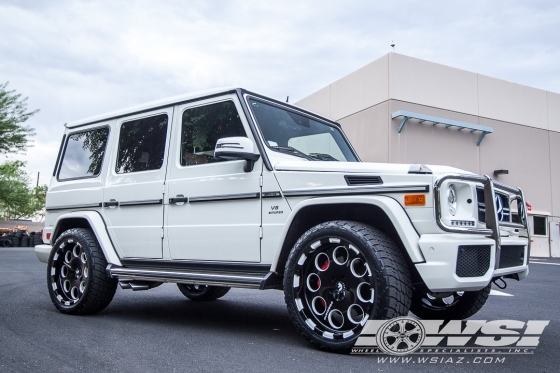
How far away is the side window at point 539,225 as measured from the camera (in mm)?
32469

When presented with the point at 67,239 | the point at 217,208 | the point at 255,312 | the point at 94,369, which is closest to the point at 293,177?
the point at 217,208

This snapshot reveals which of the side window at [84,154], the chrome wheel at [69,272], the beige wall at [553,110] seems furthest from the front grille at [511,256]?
the beige wall at [553,110]

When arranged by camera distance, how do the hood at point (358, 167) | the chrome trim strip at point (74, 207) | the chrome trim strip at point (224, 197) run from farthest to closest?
the chrome trim strip at point (74, 207), the chrome trim strip at point (224, 197), the hood at point (358, 167)

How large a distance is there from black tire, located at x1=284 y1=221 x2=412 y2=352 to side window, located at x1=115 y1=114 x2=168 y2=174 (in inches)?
84.3

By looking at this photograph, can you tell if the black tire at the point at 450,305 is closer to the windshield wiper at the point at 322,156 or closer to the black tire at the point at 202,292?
the windshield wiper at the point at 322,156

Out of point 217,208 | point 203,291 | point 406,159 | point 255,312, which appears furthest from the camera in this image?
point 406,159

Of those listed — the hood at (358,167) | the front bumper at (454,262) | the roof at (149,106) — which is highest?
the roof at (149,106)

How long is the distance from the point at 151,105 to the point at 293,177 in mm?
2182

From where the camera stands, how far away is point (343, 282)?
3.90 m

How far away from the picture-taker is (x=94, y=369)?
11.2ft

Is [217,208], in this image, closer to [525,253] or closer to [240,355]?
[240,355]

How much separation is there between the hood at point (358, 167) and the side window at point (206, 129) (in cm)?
62

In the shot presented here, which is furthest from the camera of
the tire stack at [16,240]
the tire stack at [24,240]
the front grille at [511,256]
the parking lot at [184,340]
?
the tire stack at [24,240]

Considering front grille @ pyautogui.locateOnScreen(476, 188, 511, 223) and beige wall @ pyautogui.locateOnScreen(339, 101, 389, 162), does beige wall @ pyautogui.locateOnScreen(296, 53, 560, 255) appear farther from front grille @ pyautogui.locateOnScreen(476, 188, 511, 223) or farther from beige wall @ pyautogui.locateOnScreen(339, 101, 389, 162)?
front grille @ pyautogui.locateOnScreen(476, 188, 511, 223)
